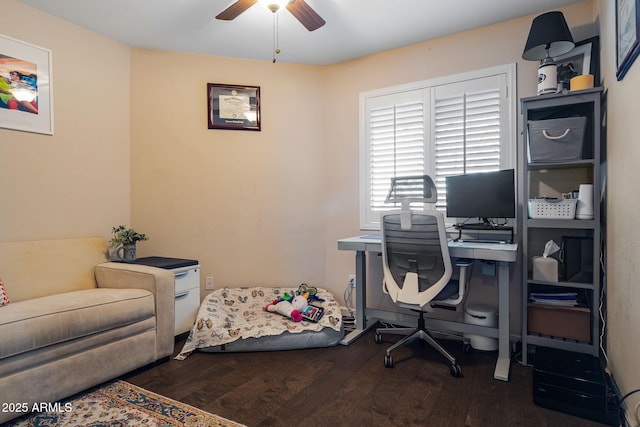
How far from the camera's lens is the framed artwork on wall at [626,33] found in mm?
1492

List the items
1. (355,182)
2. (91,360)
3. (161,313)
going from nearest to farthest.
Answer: (91,360) < (161,313) < (355,182)

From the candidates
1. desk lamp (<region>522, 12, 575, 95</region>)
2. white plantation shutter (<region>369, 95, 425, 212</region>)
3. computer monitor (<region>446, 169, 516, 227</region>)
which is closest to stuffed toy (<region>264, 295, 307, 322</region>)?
white plantation shutter (<region>369, 95, 425, 212</region>)

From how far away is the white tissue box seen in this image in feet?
7.50

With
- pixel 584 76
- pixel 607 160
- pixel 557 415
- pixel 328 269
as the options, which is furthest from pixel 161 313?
pixel 584 76

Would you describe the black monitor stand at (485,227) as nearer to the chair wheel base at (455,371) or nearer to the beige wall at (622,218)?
the beige wall at (622,218)

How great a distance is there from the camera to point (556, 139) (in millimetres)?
2236

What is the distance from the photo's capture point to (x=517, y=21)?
270cm

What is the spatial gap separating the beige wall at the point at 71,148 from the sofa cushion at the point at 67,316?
87 centimetres

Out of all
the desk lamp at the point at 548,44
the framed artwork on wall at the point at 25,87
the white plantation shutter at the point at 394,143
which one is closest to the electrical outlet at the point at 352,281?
the white plantation shutter at the point at 394,143

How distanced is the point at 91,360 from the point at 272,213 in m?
1.96

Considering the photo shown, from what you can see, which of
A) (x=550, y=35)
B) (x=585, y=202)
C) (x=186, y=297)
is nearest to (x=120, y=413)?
(x=186, y=297)

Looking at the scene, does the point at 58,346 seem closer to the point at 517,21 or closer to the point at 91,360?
the point at 91,360

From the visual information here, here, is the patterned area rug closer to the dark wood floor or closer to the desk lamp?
the dark wood floor

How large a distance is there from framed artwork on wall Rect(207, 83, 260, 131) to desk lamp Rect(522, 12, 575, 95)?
236 cm
